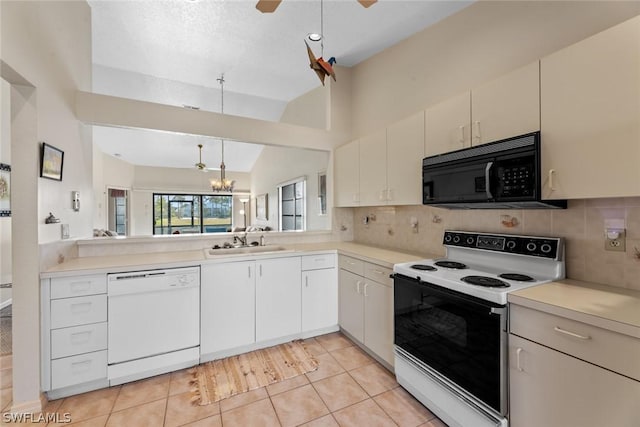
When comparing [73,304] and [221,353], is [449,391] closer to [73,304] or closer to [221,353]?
[221,353]

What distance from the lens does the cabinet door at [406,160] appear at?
7.27 feet

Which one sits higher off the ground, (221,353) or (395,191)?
(395,191)

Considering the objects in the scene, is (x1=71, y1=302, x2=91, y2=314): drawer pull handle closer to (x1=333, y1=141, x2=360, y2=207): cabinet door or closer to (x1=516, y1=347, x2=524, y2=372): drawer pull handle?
(x1=333, y1=141, x2=360, y2=207): cabinet door

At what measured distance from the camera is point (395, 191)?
2.46 metres

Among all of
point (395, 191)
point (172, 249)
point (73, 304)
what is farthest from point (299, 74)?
point (73, 304)

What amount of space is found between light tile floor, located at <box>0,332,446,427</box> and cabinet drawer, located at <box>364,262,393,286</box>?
726 millimetres

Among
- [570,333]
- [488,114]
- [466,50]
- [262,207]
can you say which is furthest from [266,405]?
[262,207]

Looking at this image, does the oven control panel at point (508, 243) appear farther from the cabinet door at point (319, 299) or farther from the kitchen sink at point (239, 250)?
the kitchen sink at point (239, 250)

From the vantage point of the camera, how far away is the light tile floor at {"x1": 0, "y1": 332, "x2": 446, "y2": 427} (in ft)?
5.49

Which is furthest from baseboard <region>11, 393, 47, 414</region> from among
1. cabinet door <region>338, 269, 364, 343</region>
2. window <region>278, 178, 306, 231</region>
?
window <region>278, 178, 306, 231</region>

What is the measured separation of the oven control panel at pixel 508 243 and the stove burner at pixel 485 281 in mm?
333

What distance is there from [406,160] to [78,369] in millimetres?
2894

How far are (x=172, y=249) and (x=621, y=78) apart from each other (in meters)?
3.32

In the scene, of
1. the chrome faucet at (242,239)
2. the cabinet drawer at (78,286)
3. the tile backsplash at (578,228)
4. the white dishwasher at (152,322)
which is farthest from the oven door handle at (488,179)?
the cabinet drawer at (78,286)
